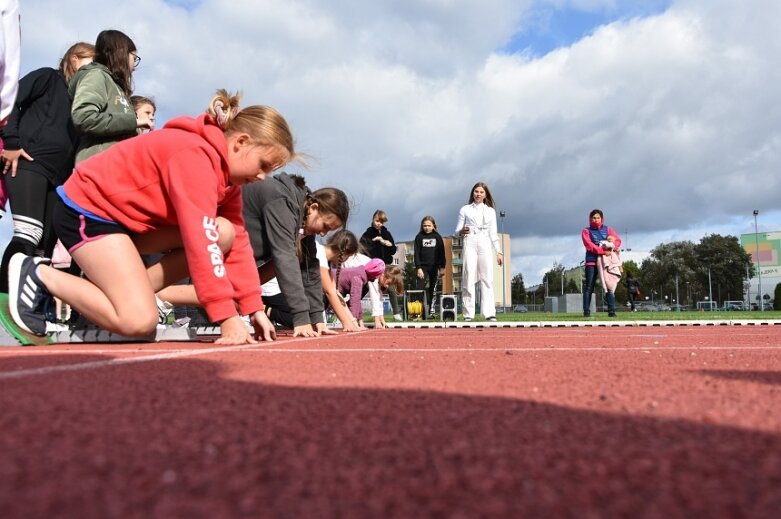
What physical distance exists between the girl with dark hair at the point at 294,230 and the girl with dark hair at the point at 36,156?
4.13 ft

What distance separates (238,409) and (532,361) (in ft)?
4.80

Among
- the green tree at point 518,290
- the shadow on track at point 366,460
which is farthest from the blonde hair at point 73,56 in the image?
the green tree at point 518,290

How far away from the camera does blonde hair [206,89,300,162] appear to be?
11.0ft

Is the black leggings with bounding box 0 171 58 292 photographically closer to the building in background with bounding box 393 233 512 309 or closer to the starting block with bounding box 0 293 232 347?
the starting block with bounding box 0 293 232 347

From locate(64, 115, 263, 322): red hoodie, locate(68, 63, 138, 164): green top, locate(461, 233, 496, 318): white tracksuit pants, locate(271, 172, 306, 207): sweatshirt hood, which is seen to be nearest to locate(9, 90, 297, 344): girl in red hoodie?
locate(64, 115, 263, 322): red hoodie

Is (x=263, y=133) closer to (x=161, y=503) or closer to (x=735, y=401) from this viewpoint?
(x=735, y=401)

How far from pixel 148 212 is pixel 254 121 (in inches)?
A: 26.6

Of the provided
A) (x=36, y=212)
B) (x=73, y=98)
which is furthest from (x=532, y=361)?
(x=73, y=98)

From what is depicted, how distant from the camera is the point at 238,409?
1.38 metres

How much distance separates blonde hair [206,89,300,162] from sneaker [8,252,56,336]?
120 centimetres

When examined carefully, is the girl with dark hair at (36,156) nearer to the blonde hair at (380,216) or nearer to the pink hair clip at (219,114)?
the pink hair clip at (219,114)

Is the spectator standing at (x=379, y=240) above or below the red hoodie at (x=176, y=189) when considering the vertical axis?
above

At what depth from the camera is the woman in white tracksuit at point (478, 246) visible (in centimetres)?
991

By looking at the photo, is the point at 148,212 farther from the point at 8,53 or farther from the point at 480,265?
the point at 480,265
